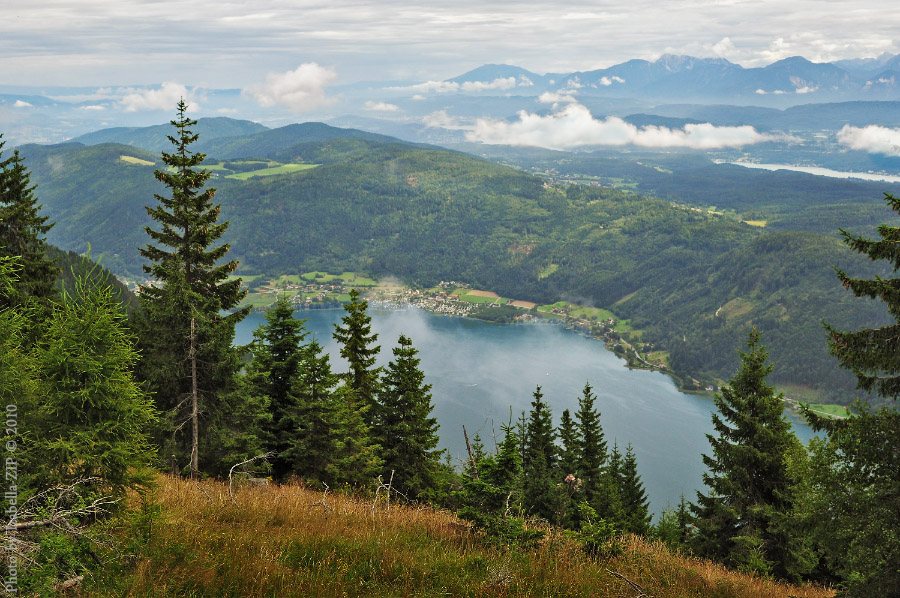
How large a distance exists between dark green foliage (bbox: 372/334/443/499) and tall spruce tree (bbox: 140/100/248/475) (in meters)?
6.90

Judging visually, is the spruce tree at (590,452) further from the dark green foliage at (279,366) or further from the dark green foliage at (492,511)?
the dark green foliage at (492,511)

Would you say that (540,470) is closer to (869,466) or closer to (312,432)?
(312,432)

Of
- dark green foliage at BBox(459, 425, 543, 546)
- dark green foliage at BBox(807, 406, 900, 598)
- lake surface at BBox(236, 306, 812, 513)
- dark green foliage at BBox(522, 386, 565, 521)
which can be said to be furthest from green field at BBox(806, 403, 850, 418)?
dark green foliage at BBox(459, 425, 543, 546)

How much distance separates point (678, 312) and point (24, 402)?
176 metres

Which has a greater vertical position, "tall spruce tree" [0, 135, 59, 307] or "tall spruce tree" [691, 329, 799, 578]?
"tall spruce tree" [0, 135, 59, 307]

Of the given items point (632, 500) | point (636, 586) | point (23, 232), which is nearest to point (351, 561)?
point (636, 586)

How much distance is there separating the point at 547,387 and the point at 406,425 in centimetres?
8584

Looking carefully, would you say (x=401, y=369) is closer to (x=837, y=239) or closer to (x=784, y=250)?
(x=784, y=250)

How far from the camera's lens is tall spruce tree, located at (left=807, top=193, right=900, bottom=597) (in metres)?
8.30

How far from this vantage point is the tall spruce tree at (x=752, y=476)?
1753cm

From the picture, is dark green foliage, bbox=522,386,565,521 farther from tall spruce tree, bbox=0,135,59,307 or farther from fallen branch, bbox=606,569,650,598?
tall spruce tree, bbox=0,135,59,307

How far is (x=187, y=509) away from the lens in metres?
7.71

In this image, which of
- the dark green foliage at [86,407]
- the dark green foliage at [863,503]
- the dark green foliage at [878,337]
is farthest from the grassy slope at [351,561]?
the dark green foliage at [878,337]

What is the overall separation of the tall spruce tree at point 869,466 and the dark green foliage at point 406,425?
13.9 metres
